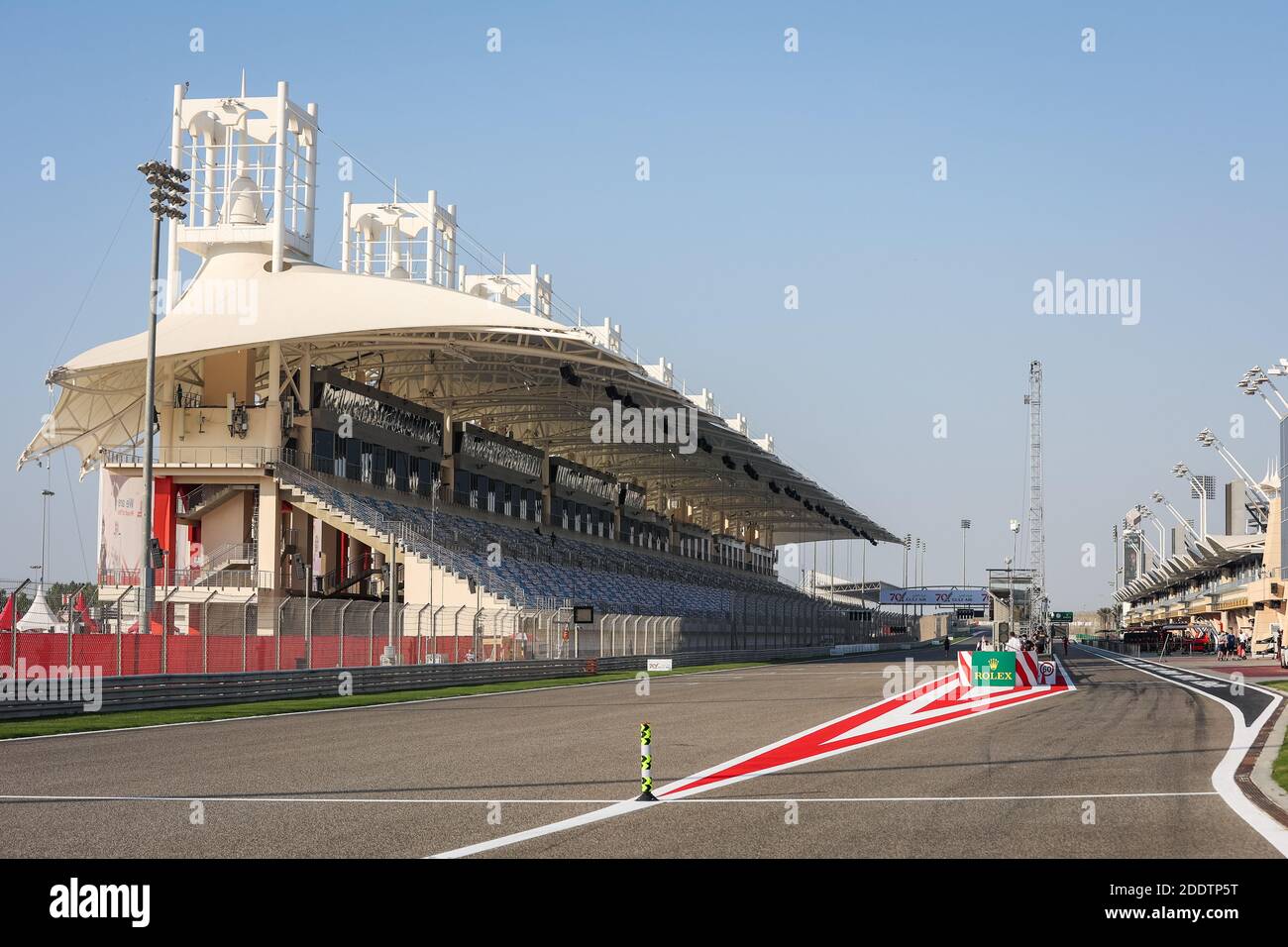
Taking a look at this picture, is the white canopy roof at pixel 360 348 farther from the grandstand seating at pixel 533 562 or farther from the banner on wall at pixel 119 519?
the grandstand seating at pixel 533 562

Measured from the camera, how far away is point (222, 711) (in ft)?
85.0

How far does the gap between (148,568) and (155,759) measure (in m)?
15.7

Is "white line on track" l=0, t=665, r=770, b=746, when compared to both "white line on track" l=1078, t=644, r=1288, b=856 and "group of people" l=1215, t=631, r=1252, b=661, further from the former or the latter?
"group of people" l=1215, t=631, r=1252, b=661

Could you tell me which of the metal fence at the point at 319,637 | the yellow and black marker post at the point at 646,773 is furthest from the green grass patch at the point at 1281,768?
the metal fence at the point at 319,637

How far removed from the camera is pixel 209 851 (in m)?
9.62

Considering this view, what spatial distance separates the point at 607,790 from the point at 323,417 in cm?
4209

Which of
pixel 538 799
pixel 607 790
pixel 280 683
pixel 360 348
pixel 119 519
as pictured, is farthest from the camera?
pixel 119 519

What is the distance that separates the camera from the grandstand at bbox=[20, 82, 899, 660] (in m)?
47.5

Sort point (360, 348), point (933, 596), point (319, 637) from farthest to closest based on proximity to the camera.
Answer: point (933, 596) → point (360, 348) → point (319, 637)

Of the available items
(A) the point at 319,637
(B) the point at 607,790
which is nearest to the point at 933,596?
(A) the point at 319,637

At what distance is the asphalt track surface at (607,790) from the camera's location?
10023mm

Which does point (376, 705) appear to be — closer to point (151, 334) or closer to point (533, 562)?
point (151, 334)
